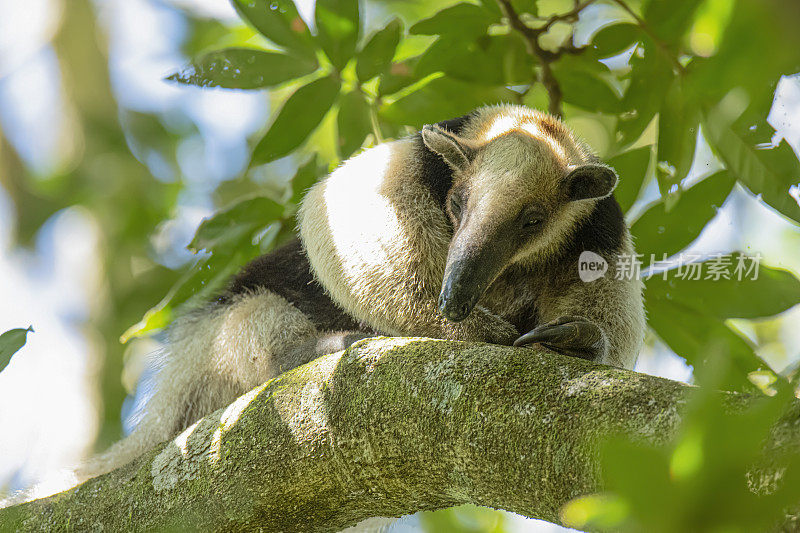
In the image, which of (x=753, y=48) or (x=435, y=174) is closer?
(x=753, y=48)

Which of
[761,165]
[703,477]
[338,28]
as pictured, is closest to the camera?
[703,477]

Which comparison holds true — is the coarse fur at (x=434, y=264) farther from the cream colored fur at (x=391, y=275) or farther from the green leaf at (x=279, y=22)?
the green leaf at (x=279, y=22)

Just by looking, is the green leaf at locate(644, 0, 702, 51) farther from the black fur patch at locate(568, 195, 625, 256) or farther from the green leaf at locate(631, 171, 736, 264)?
the black fur patch at locate(568, 195, 625, 256)

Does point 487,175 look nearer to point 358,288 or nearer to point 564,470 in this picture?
point 358,288

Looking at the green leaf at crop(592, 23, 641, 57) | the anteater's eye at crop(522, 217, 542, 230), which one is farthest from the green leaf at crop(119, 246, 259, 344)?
the green leaf at crop(592, 23, 641, 57)

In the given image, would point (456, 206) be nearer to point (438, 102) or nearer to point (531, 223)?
point (531, 223)

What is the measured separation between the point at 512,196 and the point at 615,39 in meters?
1.29

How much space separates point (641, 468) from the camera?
92cm

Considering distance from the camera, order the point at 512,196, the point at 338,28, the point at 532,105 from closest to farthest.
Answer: the point at 512,196
the point at 338,28
the point at 532,105

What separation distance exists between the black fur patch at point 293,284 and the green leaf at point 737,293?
1.80 m

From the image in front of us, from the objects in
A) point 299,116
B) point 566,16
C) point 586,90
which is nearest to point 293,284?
point 299,116

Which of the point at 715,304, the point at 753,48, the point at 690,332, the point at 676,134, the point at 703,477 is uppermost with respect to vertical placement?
the point at 753,48

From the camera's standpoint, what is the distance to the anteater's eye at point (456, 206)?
12.1 feet

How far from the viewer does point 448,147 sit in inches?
146
